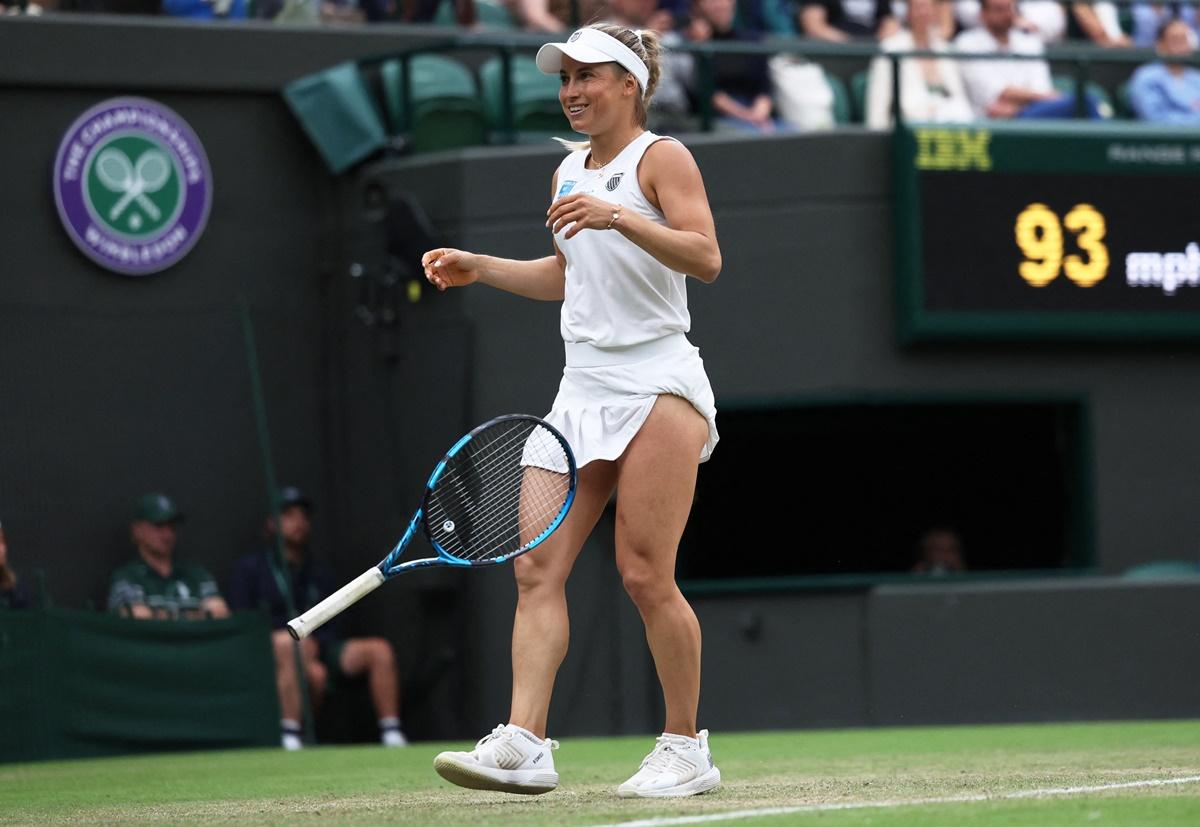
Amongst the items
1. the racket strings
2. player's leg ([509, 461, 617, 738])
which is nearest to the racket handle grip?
the racket strings

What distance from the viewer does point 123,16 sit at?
1293 cm

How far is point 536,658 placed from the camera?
18.2 ft

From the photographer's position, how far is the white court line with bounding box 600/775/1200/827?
4.66 metres

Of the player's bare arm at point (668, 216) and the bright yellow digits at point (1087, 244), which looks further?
the bright yellow digits at point (1087, 244)

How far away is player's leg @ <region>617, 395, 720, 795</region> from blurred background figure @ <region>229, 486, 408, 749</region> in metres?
6.47

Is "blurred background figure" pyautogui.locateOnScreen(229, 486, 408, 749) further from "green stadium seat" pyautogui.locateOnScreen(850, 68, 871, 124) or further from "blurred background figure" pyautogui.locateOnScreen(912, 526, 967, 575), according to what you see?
"green stadium seat" pyautogui.locateOnScreen(850, 68, 871, 124)

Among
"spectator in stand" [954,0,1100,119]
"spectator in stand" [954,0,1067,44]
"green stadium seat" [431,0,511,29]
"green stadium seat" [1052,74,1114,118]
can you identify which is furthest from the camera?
"spectator in stand" [954,0,1067,44]

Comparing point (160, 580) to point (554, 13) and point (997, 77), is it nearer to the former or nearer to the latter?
point (554, 13)

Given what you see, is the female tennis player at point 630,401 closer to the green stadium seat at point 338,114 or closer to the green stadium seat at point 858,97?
the green stadium seat at point 338,114

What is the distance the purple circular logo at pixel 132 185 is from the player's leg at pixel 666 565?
789cm

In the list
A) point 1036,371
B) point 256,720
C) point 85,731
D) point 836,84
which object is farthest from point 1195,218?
point 85,731

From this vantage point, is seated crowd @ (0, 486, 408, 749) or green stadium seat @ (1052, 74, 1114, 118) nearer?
seated crowd @ (0, 486, 408, 749)

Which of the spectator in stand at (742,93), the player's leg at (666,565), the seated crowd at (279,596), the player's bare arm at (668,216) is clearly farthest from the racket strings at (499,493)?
the spectator in stand at (742,93)

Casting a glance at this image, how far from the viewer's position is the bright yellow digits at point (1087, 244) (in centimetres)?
1238
